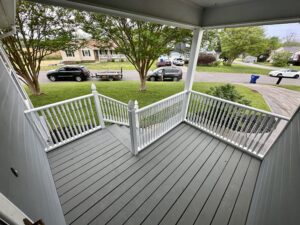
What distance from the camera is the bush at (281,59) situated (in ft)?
8.26

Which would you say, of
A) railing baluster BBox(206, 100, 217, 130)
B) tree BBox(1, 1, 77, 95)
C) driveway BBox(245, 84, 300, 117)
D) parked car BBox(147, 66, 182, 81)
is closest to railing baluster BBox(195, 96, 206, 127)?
railing baluster BBox(206, 100, 217, 130)

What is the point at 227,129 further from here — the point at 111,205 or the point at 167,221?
the point at 111,205

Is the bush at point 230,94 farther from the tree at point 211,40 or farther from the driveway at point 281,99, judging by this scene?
the tree at point 211,40

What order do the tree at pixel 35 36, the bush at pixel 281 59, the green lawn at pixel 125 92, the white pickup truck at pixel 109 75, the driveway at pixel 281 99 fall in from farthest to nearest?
the white pickup truck at pixel 109 75, the green lawn at pixel 125 92, the tree at pixel 35 36, the driveway at pixel 281 99, the bush at pixel 281 59

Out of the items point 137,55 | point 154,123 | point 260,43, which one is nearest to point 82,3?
point 154,123

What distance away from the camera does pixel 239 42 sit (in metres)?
5.40

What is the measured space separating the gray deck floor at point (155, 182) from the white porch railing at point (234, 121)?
246mm

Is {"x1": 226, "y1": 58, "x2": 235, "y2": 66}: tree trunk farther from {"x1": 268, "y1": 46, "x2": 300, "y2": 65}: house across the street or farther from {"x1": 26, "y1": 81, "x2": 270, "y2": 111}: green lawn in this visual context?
{"x1": 268, "y1": 46, "x2": 300, "y2": 65}: house across the street

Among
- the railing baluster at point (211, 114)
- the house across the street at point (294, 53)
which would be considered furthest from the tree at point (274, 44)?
the railing baluster at point (211, 114)

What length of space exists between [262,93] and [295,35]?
382 centimetres

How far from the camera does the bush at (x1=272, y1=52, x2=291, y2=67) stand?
2.52m

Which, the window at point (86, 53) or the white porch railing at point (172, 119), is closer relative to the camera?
the white porch railing at point (172, 119)

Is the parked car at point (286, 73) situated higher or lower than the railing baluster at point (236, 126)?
higher

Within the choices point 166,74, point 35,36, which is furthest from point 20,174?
point 166,74
